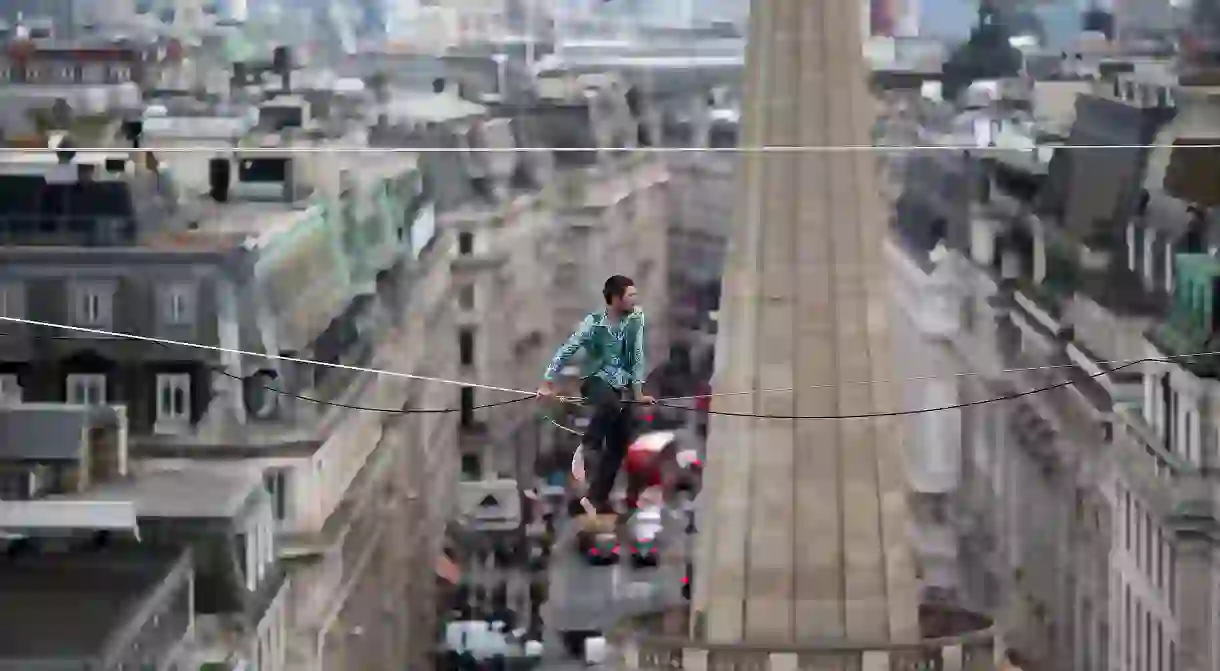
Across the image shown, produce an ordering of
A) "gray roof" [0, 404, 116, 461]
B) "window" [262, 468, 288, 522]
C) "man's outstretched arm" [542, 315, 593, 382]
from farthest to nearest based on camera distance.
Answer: "gray roof" [0, 404, 116, 461], "window" [262, 468, 288, 522], "man's outstretched arm" [542, 315, 593, 382]

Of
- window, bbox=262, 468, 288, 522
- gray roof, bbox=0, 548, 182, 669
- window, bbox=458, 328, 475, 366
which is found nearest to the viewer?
gray roof, bbox=0, 548, 182, 669

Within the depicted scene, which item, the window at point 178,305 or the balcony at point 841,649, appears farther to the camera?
the window at point 178,305

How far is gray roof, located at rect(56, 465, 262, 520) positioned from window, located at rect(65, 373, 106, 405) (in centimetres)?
23

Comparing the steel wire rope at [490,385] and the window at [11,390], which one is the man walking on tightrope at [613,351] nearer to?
the steel wire rope at [490,385]

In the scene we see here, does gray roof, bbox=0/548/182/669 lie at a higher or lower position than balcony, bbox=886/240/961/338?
lower

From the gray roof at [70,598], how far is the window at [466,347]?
826 millimetres

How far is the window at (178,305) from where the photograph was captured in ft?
16.5

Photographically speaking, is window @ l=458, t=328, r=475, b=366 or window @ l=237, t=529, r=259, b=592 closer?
window @ l=237, t=529, r=259, b=592

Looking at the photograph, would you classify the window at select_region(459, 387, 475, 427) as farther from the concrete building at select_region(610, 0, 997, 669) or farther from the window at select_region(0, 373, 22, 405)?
the window at select_region(0, 373, 22, 405)

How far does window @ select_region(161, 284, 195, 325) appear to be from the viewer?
5.02 meters

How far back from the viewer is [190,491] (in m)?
4.88

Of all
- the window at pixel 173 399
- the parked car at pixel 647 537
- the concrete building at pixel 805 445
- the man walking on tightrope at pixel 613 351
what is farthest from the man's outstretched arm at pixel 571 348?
the window at pixel 173 399

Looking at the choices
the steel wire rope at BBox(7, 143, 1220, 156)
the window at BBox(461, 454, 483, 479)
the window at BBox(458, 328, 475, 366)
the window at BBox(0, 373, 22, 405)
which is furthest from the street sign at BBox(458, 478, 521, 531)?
the window at BBox(0, 373, 22, 405)

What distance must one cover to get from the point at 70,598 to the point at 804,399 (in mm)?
1694
